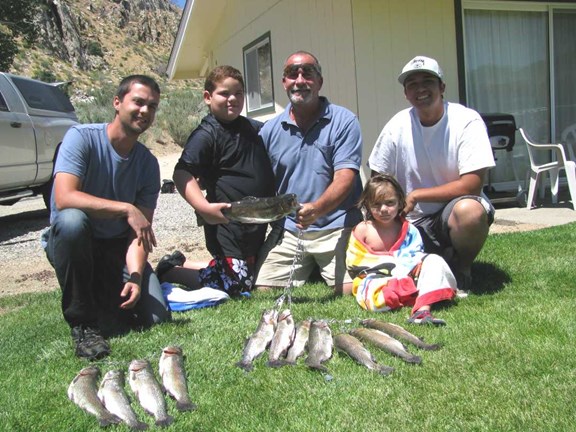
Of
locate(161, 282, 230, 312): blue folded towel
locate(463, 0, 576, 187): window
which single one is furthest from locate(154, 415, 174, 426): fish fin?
locate(463, 0, 576, 187): window

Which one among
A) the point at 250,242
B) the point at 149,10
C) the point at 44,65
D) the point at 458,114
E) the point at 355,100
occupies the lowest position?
the point at 250,242

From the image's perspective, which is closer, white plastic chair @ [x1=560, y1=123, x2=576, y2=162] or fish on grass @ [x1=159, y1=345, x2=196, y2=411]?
fish on grass @ [x1=159, y1=345, x2=196, y2=411]

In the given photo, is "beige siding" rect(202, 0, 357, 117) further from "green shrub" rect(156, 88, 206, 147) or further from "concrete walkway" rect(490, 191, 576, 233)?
"green shrub" rect(156, 88, 206, 147)

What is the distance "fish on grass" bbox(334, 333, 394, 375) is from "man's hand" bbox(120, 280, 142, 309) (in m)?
1.36

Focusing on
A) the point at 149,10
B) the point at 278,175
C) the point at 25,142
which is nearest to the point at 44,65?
the point at 149,10

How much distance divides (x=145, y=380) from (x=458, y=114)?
304cm

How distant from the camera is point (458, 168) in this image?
4398 mm

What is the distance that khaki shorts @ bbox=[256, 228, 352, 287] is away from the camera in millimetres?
4664

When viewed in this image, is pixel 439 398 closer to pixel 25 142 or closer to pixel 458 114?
pixel 458 114

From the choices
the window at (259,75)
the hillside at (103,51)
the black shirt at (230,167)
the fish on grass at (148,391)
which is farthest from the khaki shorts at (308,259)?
the hillside at (103,51)

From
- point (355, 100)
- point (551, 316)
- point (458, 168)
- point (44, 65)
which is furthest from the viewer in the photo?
point (44, 65)

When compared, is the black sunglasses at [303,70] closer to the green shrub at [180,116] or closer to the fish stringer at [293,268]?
the fish stringer at [293,268]

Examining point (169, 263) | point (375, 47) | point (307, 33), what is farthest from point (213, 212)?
point (307, 33)

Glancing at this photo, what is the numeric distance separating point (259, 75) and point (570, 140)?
563 cm
